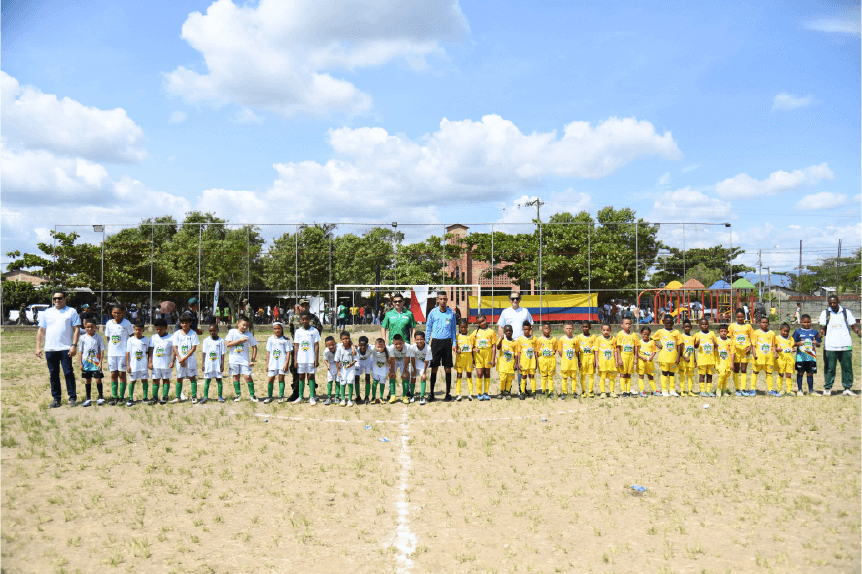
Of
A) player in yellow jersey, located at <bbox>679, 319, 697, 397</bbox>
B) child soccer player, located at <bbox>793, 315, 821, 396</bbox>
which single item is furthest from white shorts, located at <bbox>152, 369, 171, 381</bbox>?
child soccer player, located at <bbox>793, 315, 821, 396</bbox>

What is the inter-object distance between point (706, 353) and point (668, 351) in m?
0.76

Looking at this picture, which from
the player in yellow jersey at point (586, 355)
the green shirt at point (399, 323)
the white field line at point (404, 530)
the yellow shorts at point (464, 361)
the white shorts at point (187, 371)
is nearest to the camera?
the white field line at point (404, 530)

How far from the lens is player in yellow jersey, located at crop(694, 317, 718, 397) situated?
11930mm

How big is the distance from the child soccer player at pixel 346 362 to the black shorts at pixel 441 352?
148cm

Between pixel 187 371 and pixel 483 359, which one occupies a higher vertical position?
pixel 483 359

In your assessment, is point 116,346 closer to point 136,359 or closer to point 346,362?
point 136,359

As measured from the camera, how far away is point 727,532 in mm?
5188

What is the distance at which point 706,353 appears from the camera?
11.9 meters

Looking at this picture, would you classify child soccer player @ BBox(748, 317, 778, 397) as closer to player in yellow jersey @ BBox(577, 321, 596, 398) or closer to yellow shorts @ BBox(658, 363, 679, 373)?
yellow shorts @ BBox(658, 363, 679, 373)

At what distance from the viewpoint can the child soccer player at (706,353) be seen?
11.9 metres

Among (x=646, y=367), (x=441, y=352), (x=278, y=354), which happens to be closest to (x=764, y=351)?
(x=646, y=367)

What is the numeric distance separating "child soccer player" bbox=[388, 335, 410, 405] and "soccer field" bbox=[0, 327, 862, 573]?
1.17 metres

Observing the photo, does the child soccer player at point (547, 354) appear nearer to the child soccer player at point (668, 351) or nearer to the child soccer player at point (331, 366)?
the child soccer player at point (668, 351)

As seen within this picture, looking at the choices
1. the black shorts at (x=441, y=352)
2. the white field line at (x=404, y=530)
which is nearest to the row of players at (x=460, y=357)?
the black shorts at (x=441, y=352)
